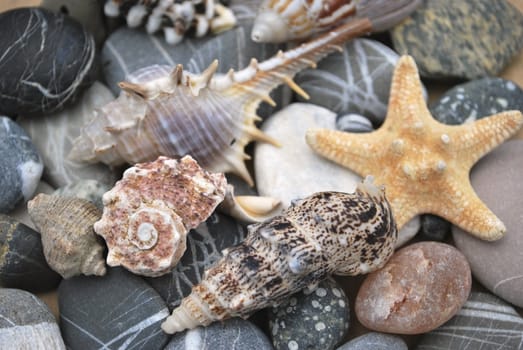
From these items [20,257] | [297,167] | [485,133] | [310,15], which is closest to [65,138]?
[20,257]

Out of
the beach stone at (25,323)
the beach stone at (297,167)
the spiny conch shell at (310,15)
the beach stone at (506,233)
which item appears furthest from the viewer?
the spiny conch shell at (310,15)

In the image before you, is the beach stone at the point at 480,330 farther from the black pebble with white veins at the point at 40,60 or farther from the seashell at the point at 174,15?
the black pebble with white veins at the point at 40,60

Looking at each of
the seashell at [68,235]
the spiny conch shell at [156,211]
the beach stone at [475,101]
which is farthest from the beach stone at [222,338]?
the beach stone at [475,101]

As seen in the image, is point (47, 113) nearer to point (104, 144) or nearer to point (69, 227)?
point (104, 144)

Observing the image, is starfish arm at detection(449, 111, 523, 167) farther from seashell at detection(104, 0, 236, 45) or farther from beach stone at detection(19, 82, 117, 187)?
beach stone at detection(19, 82, 117, 187)

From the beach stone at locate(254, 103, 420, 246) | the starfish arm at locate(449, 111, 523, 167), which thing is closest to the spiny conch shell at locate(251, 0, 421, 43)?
the beach stone at locate(254, 103, 420, 246)

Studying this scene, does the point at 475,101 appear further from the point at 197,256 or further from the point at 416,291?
the point at 197,256

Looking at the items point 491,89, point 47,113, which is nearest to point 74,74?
Answer: point 47,113
